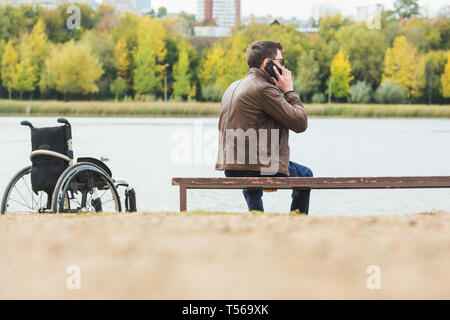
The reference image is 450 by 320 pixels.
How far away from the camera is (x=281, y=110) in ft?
16.2

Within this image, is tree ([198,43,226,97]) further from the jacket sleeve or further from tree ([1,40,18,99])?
the jacket sleeve

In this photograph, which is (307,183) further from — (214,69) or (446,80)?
(446,80)

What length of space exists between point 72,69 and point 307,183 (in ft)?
176

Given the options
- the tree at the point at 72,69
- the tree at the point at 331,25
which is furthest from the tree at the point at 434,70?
the tree at the point at 72,69

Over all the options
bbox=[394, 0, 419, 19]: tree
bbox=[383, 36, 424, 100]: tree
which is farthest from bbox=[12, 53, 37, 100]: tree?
bbox=[394, 0, 419, 19]: tree

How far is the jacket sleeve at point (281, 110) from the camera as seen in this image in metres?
4.93

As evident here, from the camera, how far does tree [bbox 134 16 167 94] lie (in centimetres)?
6181

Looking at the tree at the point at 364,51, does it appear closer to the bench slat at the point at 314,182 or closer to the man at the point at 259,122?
the bench slat at the point at 314,182

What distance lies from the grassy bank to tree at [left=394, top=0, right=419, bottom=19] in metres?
50.0

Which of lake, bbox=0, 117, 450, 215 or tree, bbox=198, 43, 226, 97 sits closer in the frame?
lake, bbox=0, 117, 450, 215

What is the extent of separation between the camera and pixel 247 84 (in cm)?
508

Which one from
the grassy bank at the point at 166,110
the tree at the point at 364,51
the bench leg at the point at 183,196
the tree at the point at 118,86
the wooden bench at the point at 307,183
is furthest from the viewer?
the tree at the point at 364,51

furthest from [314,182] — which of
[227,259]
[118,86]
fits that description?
[118,86]

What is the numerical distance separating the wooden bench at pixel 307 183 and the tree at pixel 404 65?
57494 mm
